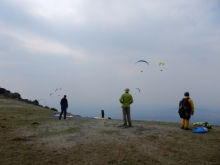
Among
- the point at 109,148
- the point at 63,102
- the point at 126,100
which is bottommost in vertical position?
the point at 109,148

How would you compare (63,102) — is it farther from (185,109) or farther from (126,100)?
(185,109)

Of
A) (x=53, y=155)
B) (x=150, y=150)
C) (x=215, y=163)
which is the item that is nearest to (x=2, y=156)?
(x=53, y=155)

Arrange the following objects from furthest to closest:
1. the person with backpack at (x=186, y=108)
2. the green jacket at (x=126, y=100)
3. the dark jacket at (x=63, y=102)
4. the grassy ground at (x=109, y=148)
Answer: the dark jacket at (x=63, y=102) → the green jacket at (x=126, y=100) → the person with backpack at (x=186, y=108) → the grassy ground at (x=109, y=148)

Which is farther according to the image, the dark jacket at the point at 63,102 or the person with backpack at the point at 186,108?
the dark jacket at the point at 63,102

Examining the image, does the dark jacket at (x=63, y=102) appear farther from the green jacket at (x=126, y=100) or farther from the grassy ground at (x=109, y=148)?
the green jacket at (x=126, y=100)

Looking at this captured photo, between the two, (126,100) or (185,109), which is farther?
(126,100)

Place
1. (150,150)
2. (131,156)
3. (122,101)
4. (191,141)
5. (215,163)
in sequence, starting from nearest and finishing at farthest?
(215,163)
(131,156)
(150,150)
(191,141)
(122,101)

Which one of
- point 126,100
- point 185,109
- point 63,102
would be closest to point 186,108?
point 185,109

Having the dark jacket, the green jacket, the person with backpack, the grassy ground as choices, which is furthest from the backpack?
the dark jacket

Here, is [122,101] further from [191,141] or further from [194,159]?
[194,159]

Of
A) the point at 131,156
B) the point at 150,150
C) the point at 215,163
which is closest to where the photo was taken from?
the point at 215,163

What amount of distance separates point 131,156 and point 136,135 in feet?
12.5

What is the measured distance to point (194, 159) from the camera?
26.7 feet

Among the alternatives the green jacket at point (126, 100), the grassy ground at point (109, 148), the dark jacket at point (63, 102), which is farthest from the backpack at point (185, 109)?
the dark jacket at point (63, 102)
